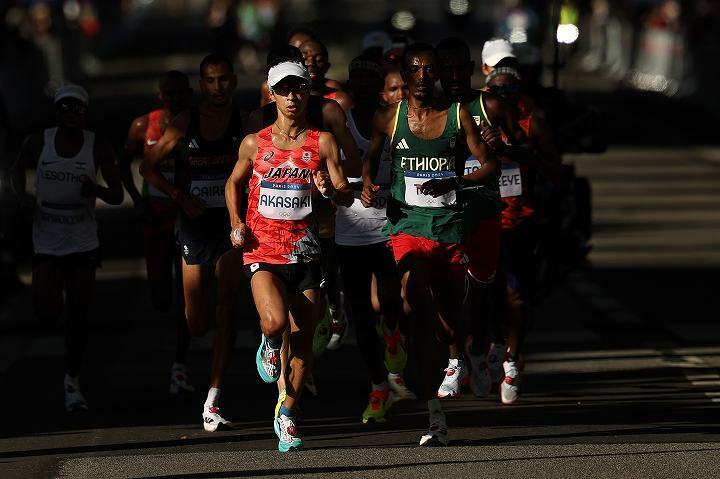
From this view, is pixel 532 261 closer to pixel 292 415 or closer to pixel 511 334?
pixel 511 334

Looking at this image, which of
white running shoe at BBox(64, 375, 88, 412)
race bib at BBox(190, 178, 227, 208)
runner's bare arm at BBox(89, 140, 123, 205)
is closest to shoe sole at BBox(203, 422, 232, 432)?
white running shoe at BBox(64, 375, 88, 412)

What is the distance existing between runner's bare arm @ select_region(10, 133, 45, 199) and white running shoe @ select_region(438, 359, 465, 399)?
2.85 meters

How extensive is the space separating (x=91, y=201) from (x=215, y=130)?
1.15m

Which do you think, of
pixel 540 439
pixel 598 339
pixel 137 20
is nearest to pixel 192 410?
pixel 540 439

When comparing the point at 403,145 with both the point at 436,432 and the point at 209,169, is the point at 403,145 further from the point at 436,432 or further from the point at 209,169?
the point at 436,432

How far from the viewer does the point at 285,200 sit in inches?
393

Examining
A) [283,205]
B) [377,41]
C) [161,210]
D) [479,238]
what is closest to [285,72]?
[283,205]

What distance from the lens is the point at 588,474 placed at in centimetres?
925

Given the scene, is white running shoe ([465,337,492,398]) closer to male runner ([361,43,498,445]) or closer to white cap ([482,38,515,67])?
male runner ([361,43,498,445])

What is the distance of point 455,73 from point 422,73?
2.90 feet

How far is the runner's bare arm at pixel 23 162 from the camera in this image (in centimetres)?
1199

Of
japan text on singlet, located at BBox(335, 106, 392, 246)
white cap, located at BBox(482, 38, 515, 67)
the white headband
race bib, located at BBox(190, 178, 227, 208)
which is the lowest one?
japan text on singlet, located at BBox(335, 106, 392, 246)

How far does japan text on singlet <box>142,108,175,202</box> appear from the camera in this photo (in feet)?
40.3

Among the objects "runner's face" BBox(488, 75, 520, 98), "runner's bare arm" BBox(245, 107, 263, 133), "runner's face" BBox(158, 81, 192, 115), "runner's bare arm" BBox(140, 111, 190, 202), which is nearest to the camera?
"runner's bare arm" BBox(245, 107, 263, 133)
